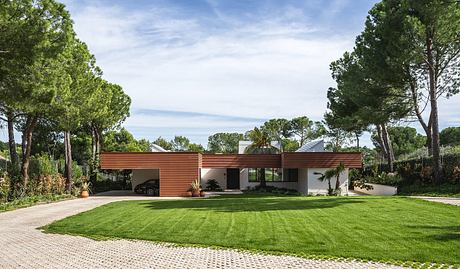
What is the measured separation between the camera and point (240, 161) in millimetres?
29203

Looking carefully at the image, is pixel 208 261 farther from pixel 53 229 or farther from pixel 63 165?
pixel 63 165

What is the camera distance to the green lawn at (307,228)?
8.40 meters

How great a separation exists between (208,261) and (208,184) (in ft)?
87.1

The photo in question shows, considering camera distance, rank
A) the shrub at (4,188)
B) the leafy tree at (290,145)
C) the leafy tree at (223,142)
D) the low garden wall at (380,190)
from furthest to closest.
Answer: the leafy tree at (223,142) → the leafy tree at (290,145) → the low garden wall at (380,190) → the shrub at (4,188)

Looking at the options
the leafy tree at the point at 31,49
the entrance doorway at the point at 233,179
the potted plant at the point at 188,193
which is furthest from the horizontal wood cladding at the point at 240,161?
the leafy tree at the point at 31,49

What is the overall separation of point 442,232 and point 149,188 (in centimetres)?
2167

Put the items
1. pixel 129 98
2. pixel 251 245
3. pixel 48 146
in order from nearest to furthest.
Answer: pixel 251 245 < pixel 129 98 < pixel 48 146

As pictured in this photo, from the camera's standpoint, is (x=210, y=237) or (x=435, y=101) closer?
(x=210, y=237)

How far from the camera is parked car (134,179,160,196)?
2852 centimetres

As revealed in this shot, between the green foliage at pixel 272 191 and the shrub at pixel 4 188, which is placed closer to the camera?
the shrub at pixel 4 188

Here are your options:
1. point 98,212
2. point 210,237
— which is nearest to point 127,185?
point 98,212

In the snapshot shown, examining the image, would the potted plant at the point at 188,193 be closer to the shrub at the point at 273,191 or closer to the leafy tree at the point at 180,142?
the shrub at the point at 273,191

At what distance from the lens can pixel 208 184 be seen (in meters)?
34.3

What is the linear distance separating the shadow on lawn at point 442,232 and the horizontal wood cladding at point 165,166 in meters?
17.6
